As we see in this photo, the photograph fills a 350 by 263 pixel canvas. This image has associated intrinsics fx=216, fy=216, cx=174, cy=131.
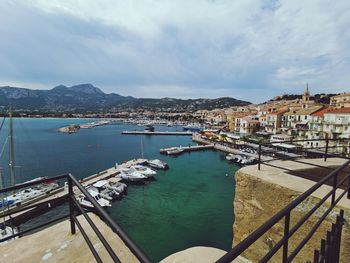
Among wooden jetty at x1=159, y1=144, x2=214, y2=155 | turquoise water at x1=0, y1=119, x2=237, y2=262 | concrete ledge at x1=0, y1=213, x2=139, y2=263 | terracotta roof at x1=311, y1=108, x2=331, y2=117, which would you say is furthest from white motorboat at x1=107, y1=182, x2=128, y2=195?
terracotta roof at x1=311, y1=108, x2=331, y2=117

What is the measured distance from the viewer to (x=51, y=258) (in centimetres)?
255

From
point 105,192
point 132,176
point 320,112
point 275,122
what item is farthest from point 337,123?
point 105,192

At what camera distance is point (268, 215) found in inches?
170

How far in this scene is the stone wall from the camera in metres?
3.44

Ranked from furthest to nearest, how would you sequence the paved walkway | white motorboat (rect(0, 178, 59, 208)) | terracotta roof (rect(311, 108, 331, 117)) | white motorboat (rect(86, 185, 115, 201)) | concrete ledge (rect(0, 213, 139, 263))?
1. terracotta roof (rect(311, 108, 331, 117))
2. white motorboat (rect(86, 185, 115, 201))
3. white motorboat (rect(0, 178, 59, 208))
4. the paved walkway
5. concrete ledge (rect(0, 213, 139, 263))

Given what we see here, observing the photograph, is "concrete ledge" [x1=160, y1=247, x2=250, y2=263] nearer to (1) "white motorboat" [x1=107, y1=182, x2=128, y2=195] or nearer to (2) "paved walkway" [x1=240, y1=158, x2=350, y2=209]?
(2) "paved walkway" [x1=240, y1=158, x2=350, y2=209]

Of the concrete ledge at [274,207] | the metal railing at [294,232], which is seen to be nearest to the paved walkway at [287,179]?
the concrete ledge at [274,207]

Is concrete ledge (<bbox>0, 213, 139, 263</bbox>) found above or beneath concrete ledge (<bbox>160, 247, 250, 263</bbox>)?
above

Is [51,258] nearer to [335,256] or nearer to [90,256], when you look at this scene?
[90,256]

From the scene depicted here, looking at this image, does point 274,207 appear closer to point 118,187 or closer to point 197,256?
point 197,256

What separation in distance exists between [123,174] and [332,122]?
37326 millimetres

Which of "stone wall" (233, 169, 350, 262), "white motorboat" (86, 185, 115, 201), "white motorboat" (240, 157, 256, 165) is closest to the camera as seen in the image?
"stone wall" (233, 169, 350, 262)

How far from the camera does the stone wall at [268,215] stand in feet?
11.3

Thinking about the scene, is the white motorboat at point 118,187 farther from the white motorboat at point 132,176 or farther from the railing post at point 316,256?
the railing post at point 316,256
